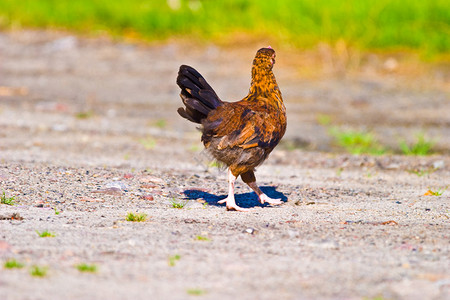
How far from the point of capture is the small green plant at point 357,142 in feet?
34.5

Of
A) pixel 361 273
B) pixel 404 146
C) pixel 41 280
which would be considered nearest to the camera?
pixel 41 280

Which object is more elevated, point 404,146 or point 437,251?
point 404,146

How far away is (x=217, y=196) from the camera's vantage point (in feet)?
23.0

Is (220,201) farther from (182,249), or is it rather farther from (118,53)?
(118,53)

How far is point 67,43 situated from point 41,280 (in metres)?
14.7

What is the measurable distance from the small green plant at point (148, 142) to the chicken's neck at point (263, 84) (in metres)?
3.52

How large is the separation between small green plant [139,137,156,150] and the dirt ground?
41 millimetres

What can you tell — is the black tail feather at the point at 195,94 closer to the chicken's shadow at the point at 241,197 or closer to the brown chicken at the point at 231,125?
the brown chicken at the point at 231,125

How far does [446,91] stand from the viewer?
13711 mm

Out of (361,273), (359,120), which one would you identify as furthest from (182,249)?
(359,120)

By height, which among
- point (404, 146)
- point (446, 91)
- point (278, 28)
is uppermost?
point (278, 28)

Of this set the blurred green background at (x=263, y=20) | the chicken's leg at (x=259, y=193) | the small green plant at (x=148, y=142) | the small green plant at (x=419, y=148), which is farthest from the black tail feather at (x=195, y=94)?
the blurred green background at (x=263, y=20)

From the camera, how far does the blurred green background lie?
15.3m

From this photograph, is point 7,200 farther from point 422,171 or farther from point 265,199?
point 422,171
